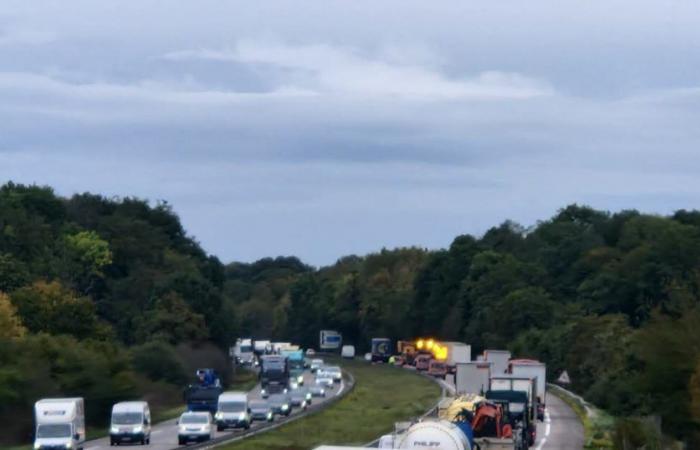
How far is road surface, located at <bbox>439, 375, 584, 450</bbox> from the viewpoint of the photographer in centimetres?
5502

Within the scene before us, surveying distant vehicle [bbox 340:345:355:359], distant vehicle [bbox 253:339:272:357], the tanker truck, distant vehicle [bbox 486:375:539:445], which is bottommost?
distant vehicle [bbox 340:345:355:359]

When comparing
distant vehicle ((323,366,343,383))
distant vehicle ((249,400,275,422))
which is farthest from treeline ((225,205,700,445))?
distant vehicle ((249,400,275,422))

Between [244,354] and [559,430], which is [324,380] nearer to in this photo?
[244,354]

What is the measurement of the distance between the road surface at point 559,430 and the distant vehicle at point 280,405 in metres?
13.5

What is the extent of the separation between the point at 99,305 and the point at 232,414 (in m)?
54.6

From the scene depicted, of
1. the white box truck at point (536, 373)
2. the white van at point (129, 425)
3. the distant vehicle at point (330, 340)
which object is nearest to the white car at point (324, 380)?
the white box truck at point (536, 373)

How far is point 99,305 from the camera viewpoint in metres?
120

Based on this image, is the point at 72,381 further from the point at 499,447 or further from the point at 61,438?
the point at 499,447

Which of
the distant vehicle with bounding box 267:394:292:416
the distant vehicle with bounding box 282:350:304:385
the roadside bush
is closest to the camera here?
the distant vehicle with bounding box 267:394:292:416

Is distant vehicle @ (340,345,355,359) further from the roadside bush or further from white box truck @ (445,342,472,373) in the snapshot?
the roadside bush

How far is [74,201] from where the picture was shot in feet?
463

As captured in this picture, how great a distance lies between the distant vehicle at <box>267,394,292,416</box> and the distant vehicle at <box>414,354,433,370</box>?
47231 millimetres

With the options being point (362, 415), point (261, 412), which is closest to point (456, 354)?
point (362, 415)

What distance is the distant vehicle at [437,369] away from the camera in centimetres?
12069
